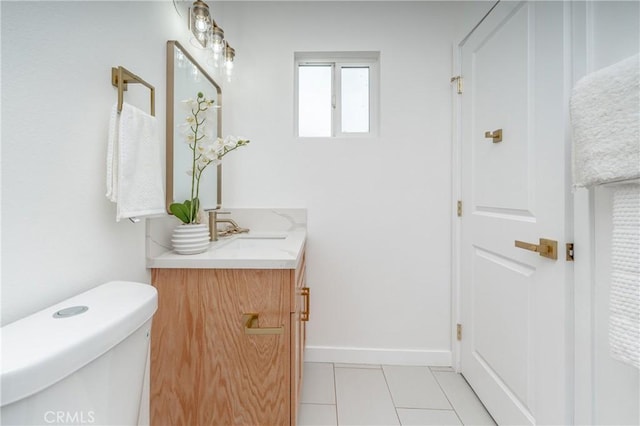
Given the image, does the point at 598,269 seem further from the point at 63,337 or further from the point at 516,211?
the point at 63,337

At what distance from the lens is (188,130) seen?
1240mm

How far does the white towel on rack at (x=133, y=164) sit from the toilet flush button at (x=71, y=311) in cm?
28

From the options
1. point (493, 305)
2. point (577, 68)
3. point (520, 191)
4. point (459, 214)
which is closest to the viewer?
point (577, 68)

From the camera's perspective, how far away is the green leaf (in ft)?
3.74

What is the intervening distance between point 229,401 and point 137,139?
3.16 feet

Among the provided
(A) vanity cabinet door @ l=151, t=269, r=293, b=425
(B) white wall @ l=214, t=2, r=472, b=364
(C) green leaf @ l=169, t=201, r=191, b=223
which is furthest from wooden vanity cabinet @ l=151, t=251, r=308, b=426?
(B) white wall @ l=214, t=2, r=472, b=364

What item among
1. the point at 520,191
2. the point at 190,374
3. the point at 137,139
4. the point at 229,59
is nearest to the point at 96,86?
the point at 137,139

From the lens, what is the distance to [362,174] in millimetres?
1815

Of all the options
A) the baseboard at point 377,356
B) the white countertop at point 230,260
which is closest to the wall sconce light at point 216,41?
the white countertop at point 230,260

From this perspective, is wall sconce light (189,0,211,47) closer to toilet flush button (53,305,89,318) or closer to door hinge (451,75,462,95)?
toilet flush button (53,305,89,318)

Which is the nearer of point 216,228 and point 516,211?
point 516,211

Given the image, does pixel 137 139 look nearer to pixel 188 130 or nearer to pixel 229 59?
pixel 188 130

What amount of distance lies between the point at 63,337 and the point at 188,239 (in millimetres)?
628

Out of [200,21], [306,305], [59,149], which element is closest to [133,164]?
[59,149]
